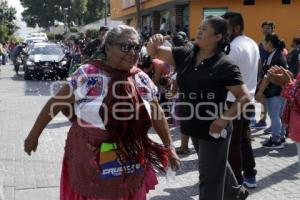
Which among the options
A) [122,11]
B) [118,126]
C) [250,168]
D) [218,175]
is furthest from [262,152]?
[122,11]

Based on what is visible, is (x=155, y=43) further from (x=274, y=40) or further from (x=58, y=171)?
(x=274, y=40)

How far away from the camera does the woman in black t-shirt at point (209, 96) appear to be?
3.83 metres

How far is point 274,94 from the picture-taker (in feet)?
25.7

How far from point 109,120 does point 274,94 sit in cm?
512

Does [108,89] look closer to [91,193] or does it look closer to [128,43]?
[128,43]

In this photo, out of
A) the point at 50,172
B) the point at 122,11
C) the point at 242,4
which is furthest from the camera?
the point at 122,11

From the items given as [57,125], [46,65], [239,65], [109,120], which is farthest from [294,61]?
[46,65]

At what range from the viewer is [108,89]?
320 centimetres

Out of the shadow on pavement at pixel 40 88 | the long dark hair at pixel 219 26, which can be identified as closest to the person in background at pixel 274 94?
the long dark hair at pixel 219 26

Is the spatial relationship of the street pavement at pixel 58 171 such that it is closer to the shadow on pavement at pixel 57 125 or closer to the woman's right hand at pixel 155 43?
the shadow on pavement at pixel 57 125

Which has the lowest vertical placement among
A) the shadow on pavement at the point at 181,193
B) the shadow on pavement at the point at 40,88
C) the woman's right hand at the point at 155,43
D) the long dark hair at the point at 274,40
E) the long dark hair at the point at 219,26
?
the shadow on pavement at the point at 40,88

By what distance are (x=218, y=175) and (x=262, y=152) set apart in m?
3.62

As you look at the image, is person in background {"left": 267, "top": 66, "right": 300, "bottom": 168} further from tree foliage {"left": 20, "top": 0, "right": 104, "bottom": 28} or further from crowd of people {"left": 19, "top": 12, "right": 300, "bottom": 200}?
tree foliage {"left": 20, "top": 0, "right": 104, "bottom": 28}

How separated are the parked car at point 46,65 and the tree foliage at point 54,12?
55.0 m
